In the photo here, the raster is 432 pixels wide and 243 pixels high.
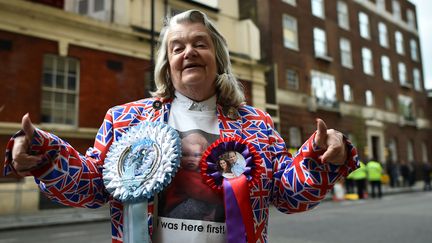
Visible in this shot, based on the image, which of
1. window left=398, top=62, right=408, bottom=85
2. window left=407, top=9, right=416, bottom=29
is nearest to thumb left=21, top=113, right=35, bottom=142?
window left=398, top=62, right=408, bottom=85

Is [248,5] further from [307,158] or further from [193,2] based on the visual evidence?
[307,158]

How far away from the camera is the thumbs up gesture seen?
1.43m

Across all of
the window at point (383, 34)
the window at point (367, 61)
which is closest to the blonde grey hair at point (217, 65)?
the window at point (367, 61)

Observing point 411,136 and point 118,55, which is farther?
point 411,136

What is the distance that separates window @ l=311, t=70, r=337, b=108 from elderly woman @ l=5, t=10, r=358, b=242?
23.5m

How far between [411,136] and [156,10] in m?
26.1

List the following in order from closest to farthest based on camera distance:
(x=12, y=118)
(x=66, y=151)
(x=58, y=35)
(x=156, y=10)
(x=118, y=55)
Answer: (x=66, y=151) < (x=12, y=118) < (x=58, y=35) < (x=118, y=55) < (x=156, y=10)

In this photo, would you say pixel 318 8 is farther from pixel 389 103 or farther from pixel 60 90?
pixel 60 90

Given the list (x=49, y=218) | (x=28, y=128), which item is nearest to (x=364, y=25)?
(x=49, y=218)

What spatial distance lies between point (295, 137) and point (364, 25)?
13.2 metres

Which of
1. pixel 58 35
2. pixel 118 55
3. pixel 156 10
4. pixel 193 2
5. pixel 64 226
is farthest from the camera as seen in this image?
pixel 193 2

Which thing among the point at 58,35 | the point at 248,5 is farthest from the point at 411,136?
the point at 58,35

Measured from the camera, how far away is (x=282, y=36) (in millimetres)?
23141

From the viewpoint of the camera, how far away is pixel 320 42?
2603 cm
